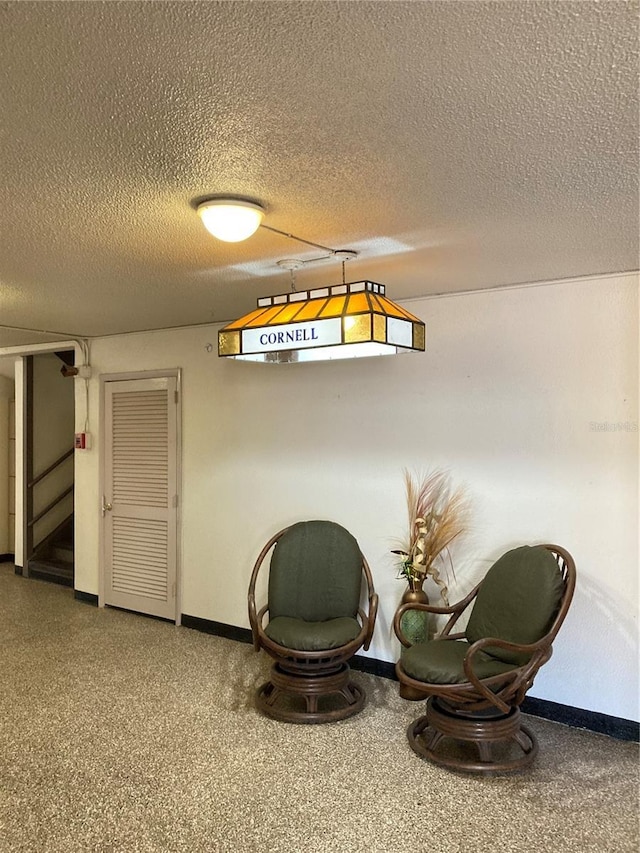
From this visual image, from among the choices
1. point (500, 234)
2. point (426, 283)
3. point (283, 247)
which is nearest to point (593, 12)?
point (500, 234)

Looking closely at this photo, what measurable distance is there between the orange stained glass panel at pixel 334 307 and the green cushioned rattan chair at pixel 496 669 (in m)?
1.61

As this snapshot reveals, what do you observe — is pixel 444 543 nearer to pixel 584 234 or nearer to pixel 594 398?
pixel 594 398

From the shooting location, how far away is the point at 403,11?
4.10ft

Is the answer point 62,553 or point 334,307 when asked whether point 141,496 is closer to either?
point 62,553

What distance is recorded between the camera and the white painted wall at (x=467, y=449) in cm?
336

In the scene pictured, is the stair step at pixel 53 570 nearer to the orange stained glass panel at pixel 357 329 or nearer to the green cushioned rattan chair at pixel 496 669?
the green cushioned rattan chair at pixel 496 669

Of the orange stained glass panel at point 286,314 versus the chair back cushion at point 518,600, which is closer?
the orange stained glass panel at point 286,314

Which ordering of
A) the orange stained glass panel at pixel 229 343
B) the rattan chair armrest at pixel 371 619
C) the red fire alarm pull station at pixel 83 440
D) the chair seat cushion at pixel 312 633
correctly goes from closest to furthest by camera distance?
the orange stained glass panel at pixel 229 343, the chair seat cushion at pixel 312 633, the rattan chair armrest at pixel 371 619, the red fire alarm pull station at pixel 83 440

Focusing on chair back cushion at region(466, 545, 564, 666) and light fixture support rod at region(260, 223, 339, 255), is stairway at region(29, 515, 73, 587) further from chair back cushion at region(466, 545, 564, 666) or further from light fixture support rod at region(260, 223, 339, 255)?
light fixture support rod at region(260, 223, 339, 255)

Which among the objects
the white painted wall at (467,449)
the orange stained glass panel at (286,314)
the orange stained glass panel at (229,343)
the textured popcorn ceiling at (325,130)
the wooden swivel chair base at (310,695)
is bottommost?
the wooden swivel chair base at (310,695)

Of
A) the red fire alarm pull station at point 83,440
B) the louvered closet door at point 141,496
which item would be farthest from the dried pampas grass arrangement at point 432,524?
the red fire alarm pull station at point 83,440

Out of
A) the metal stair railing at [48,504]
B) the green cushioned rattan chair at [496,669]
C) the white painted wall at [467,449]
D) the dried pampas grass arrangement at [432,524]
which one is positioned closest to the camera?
the green cushioned rattan chair at [496,669]

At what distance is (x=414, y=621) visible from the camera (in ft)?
Result: 12.1

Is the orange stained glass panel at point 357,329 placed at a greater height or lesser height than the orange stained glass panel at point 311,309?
lesser
